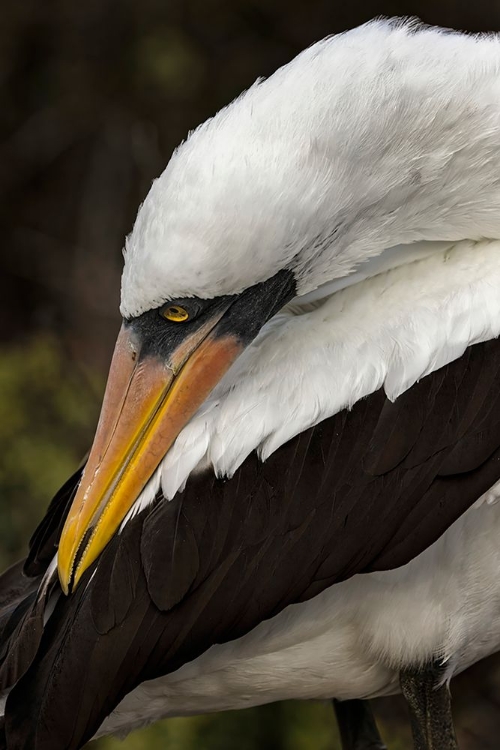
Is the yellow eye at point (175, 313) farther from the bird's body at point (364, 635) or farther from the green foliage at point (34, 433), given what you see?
the green foliage at point (34, 433)

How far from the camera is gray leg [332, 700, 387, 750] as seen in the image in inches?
143

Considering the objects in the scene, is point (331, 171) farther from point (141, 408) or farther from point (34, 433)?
point (34, 433)

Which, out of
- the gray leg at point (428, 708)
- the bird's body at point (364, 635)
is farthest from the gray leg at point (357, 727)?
the bird's body at point (364, 635)

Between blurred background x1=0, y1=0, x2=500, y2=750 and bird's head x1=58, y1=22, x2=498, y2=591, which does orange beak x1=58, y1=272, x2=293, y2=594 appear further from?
blurred background x1=0, y1=0, x2=500, y2=750

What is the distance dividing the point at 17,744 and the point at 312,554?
2.45 ft

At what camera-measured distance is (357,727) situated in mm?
3652

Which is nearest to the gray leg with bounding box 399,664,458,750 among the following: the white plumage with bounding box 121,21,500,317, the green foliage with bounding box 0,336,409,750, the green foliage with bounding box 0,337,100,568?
the green foliage with bounding box 0,336,409,750

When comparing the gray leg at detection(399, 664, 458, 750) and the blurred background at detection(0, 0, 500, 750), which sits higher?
the blurred background at detection(0, 0, 500, 750)

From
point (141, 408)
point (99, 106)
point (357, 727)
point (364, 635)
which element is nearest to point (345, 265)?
point (141, 408)

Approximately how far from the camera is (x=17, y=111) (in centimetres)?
751

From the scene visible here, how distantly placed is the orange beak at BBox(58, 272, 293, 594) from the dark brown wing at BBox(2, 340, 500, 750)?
7 cm

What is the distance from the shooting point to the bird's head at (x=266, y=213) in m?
2.51

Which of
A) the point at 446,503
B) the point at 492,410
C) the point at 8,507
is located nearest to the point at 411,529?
the point at 446,503

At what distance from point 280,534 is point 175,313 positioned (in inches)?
20.4
